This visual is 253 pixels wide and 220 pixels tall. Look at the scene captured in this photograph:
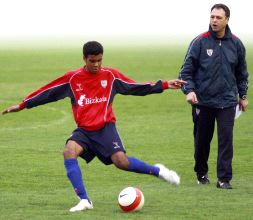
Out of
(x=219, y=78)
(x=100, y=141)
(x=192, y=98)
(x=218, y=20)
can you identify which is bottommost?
(x=100, y=141)

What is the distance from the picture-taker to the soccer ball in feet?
36.8

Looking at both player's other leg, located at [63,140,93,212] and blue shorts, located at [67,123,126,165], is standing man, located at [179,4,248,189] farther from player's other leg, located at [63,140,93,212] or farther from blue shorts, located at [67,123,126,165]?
player's other leg, located at [63,140,93,212]

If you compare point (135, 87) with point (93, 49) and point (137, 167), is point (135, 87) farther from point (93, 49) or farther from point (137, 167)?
point (137, 167)

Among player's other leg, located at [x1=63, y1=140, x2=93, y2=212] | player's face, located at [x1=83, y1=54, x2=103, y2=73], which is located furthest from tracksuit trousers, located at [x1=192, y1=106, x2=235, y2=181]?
player's other leg, located at [x1=63, y1=140, x2=93, y2=212]

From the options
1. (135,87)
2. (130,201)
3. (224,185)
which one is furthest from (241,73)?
(130,201)

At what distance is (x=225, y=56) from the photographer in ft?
43.7

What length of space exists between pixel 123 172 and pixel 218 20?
3190mm

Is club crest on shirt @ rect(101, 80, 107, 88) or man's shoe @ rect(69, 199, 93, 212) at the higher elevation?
club crest on shirt @ rect(101, 80, 107, 88)

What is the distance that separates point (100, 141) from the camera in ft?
38.5

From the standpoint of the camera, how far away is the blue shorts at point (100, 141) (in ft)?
38.5

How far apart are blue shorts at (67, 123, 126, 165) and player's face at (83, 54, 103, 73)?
2.16ft

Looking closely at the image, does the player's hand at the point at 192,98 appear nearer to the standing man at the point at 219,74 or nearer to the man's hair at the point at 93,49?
the standing man at the point at 219,74

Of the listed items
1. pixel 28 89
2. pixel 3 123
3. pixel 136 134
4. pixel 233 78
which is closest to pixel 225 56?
pixel 233 78

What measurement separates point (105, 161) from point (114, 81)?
36.5 inches
